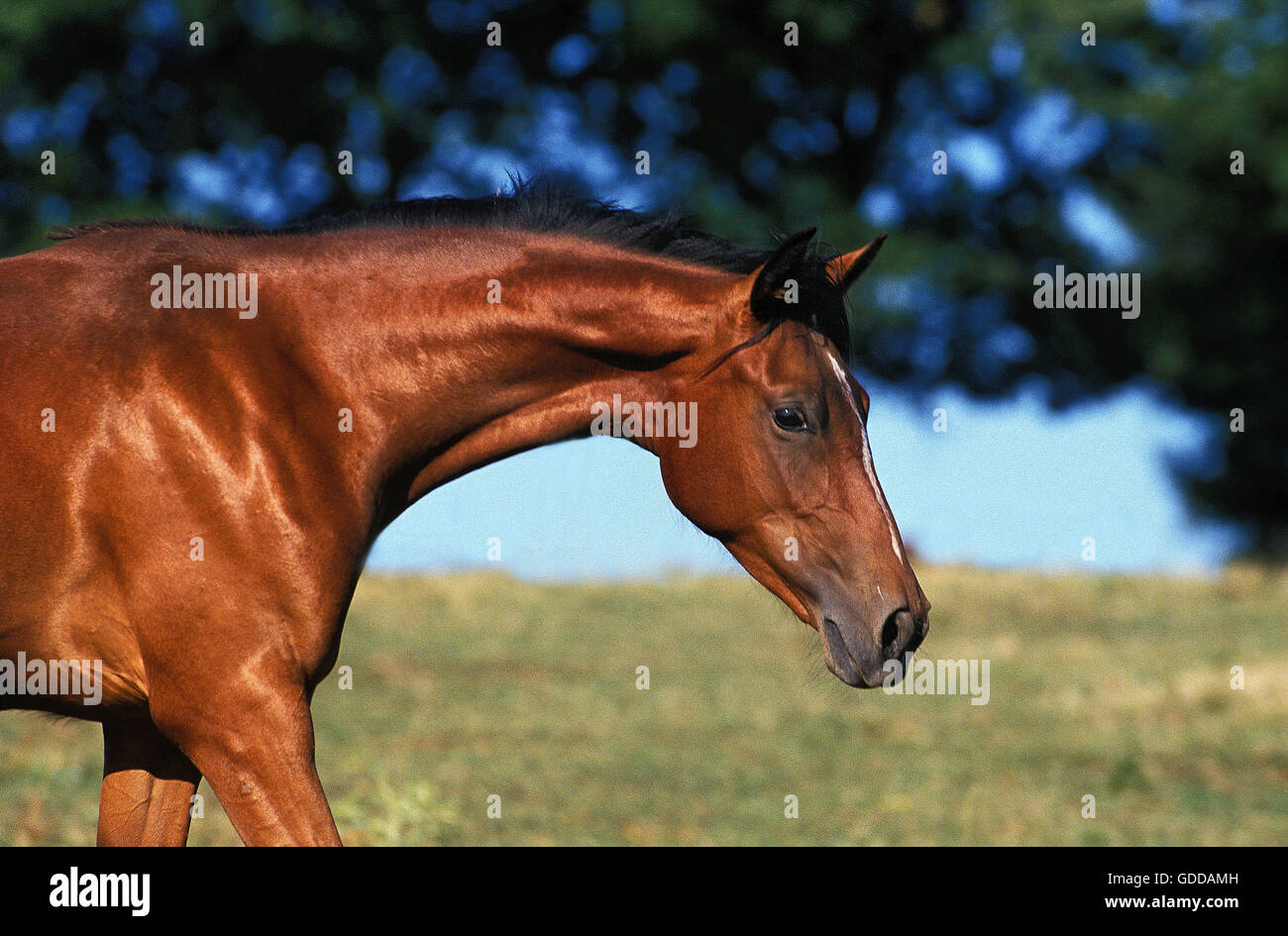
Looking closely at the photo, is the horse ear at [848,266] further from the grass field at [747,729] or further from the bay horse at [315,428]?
the grass field at [747,729]

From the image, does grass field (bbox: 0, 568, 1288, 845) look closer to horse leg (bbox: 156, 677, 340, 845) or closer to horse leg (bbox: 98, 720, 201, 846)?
horse leg (bbox: 156, 677, 340, 845)

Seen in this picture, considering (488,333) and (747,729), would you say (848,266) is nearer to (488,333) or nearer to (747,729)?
(488,333)

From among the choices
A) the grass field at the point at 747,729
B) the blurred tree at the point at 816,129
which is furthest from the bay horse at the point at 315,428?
the blurred tree at the point at 816,129

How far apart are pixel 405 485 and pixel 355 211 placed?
769 mm

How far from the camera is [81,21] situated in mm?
15430

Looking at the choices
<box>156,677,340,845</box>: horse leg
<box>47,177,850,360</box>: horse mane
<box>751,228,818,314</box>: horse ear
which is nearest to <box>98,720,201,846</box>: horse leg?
<box>156,677,340,845</box>: horse leg

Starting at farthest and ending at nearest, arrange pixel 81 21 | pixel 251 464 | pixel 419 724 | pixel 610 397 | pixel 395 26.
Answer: pixel 395 26 → pixel 81 21 → pixel 419 724 → pixel 610 397 → pixel 251 464

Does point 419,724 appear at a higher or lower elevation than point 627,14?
lower

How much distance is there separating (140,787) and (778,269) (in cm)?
216

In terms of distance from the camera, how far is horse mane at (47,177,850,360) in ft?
12.1

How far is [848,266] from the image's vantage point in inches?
145
